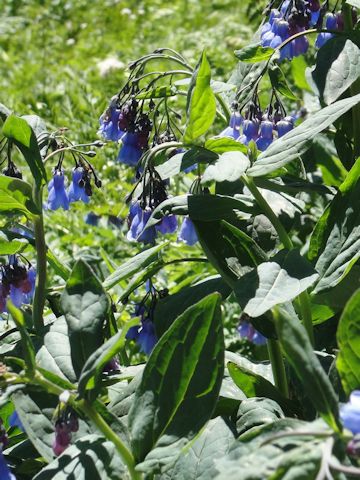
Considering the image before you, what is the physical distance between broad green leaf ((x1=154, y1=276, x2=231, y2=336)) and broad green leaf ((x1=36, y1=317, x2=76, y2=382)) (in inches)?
9.1

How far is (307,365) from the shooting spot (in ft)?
3.59

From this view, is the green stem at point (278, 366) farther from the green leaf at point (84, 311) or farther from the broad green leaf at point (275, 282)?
the green leaf at point (84, 311)

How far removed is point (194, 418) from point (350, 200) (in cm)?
61

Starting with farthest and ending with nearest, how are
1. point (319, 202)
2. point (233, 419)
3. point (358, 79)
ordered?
point (319, 202)
point (358, 79)
point (233, 419)

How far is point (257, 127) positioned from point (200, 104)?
44cm

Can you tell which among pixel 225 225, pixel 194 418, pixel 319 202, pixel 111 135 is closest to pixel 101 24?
pixel 319 202

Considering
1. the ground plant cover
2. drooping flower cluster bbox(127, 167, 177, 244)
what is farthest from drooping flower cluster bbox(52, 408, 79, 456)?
drooping flower cluster bbox(127, 167, 177, 244)

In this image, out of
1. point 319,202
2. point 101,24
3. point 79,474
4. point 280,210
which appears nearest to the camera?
point 79,474

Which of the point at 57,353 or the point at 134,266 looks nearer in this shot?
the point at 57,353

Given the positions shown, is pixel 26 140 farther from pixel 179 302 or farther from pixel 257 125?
pixel 257 125

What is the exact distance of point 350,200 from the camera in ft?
5.64

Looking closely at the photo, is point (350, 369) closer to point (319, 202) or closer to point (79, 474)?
point (79, 474)

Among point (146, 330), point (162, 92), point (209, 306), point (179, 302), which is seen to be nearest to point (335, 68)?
point (162, 92)

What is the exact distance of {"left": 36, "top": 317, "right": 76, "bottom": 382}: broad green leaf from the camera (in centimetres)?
161
